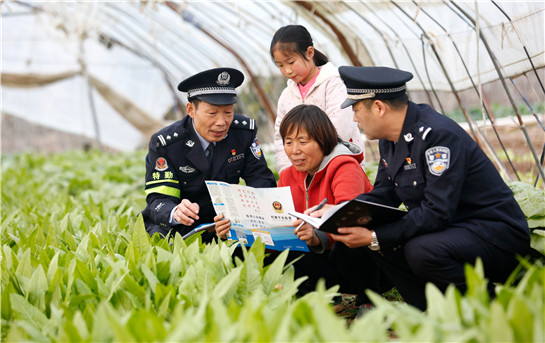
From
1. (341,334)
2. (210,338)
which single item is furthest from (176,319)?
(341,334)

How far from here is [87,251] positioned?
3.16 m

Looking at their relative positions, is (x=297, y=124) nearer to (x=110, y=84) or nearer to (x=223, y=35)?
(x=223, y=35)

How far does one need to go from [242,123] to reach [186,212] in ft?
2.83

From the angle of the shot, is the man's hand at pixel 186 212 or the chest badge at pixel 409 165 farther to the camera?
the man's hand at pixel 186 212

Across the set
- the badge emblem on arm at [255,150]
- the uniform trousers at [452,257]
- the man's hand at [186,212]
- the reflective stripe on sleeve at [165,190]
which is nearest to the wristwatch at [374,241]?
the uniform trousers at [452,257]

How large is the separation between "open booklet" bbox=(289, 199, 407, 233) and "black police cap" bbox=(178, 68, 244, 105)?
113 centimetres

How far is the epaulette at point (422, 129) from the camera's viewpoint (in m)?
2.85

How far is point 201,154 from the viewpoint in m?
4.02

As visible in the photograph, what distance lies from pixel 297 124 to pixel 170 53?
13782 mm

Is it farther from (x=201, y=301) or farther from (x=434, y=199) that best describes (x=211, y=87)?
(x=201, y=301)

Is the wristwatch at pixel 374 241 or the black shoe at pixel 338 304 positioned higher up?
the wristwatch at pixel 374 241

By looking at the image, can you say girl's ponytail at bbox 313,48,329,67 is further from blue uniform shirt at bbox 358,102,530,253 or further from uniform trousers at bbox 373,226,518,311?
uniform trousers at bbox 373,226,518,311

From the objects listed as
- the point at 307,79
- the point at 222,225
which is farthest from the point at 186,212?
the point at 307,79

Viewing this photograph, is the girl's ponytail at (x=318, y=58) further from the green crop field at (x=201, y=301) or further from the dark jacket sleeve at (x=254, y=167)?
the green crop field at (x=201, y=301)
